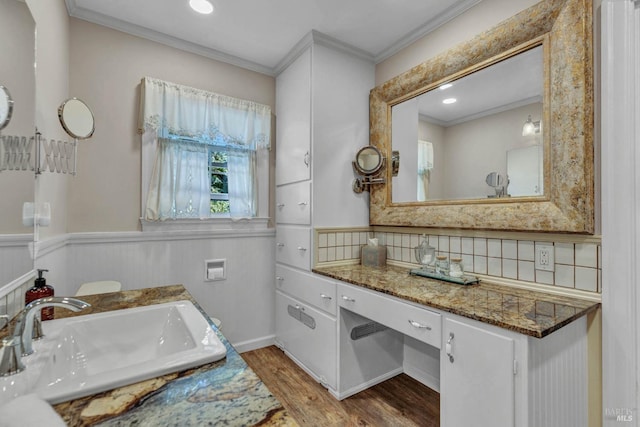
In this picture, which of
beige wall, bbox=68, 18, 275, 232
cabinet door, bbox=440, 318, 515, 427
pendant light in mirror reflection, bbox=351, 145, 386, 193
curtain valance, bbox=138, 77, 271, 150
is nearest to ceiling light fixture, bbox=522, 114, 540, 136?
pendant light in mirror reflection, bbox=351, 145, 386, 193

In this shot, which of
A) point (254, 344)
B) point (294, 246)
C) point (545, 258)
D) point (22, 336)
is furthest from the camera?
point (254, 344)

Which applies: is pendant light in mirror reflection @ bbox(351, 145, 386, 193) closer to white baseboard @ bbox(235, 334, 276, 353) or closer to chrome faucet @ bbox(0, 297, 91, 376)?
white baseboard @ bbox(235, 334, 276, 353)

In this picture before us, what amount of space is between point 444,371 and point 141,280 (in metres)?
2.05

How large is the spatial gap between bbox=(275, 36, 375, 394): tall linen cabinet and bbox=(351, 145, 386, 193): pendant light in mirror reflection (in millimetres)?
59

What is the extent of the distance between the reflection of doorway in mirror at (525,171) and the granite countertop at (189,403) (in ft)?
5.29

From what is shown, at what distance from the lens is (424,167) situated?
2131mm

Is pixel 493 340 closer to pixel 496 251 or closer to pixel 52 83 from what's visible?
pixel 496 251

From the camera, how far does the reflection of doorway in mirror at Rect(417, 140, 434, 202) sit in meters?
2.10

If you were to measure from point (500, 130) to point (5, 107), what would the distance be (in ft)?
7.07

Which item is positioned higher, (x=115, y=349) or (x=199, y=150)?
(x=199, y=150)

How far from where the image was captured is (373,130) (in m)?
2.45

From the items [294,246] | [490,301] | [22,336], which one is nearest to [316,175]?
[294,246]

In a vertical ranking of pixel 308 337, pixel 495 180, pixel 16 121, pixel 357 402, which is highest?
pixel 16 121

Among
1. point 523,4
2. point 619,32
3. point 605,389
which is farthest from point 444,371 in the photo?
point 523,4
